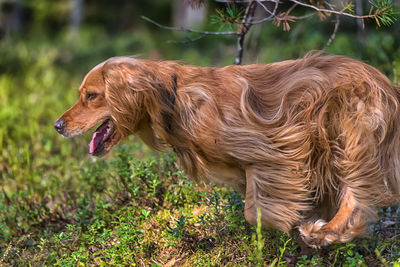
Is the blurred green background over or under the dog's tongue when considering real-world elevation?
under

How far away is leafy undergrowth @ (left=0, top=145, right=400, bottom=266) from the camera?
392cm

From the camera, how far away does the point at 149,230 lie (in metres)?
4.33

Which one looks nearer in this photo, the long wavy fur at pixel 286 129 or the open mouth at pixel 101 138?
the long wavy fur at pixel 286 129

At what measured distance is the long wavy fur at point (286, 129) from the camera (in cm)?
354

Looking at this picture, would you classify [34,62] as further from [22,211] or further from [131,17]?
[131,17]

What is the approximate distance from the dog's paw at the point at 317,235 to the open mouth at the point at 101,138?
1469 mm

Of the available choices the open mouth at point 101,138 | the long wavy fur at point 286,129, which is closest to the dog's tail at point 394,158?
the long wavy fur at point 286,129

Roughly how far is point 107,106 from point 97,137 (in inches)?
10.7

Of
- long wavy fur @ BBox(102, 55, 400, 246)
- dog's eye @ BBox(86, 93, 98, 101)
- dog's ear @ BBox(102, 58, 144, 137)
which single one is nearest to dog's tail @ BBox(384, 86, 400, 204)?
long wavy fur @ BBox(102, 55, 400, 246)

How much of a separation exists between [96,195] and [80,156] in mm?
1602

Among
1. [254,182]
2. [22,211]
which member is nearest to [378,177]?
[254,182]

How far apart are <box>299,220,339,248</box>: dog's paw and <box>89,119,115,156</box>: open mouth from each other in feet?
4.82

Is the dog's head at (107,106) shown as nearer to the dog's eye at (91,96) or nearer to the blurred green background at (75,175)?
the dog's eye at (91,96)

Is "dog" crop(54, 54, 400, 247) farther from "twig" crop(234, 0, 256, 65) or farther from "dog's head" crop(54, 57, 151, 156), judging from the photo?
"twig" crop(234, 0, 256, 65)
